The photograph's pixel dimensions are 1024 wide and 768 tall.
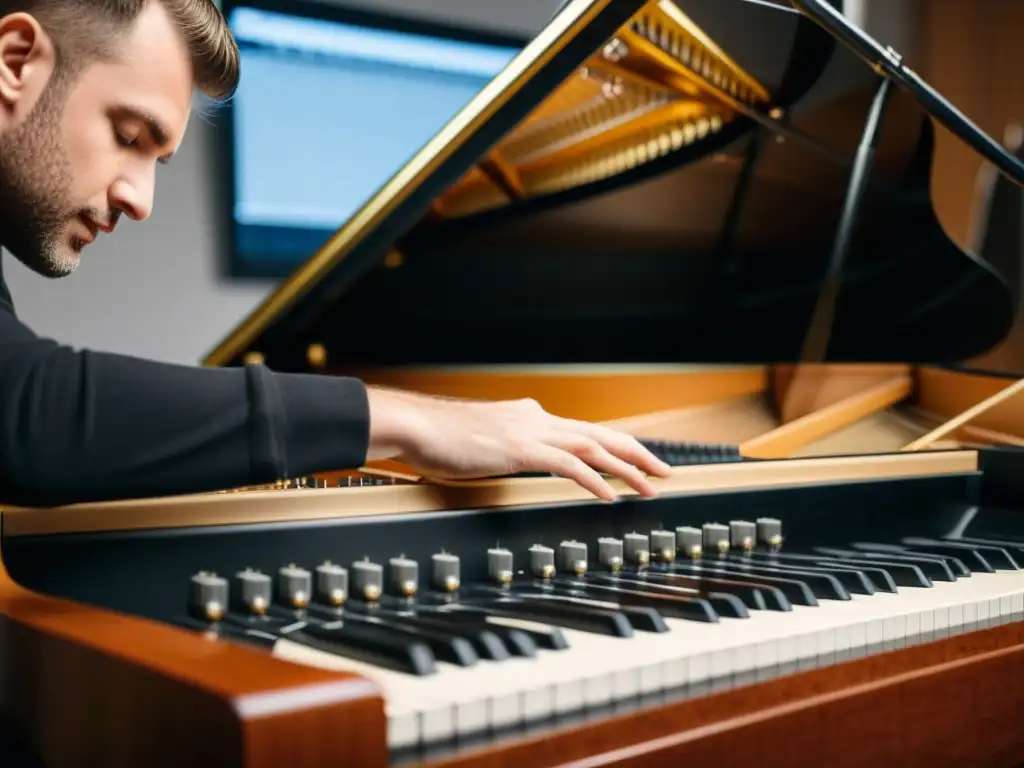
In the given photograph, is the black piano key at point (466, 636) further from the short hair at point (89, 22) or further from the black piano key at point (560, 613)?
the short hair at point (89, 22)

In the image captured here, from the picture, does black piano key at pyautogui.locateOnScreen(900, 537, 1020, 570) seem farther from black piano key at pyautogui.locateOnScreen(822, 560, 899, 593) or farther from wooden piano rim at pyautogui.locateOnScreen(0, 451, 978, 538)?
black piano key at pyautogui.locateOnScreen(822, 560, 899, 593)

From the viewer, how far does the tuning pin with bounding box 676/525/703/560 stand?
142 cm

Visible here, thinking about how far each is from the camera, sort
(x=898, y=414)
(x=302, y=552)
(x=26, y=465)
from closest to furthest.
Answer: (x=26, y=465) < (x=302, y=552) < (x=898, y=414)

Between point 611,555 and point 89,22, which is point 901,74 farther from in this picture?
point 89,22

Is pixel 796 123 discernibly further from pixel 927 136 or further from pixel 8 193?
pixel 8 193

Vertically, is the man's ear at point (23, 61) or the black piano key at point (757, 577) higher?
the man's ear at point (23, 61)

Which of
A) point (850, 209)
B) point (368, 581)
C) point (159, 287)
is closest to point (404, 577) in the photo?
point (368, 581)

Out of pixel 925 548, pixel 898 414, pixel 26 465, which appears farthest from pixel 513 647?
pixel 898 414

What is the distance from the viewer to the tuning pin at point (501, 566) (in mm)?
1244

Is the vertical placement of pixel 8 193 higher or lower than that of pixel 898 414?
higher

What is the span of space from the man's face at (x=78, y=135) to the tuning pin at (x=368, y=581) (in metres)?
0.54

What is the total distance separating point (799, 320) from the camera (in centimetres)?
268

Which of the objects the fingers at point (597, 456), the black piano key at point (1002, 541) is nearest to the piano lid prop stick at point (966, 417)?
the black piano key at point (1002, 541)

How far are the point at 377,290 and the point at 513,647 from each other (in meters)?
1.73
